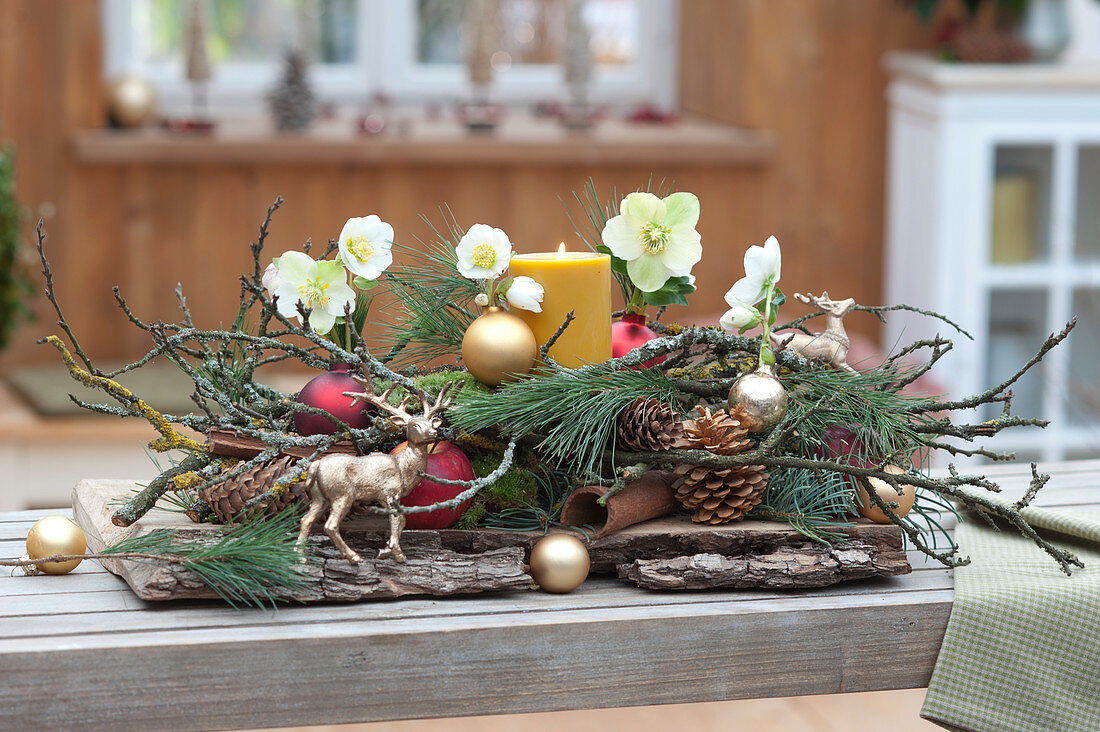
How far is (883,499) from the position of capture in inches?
32.1

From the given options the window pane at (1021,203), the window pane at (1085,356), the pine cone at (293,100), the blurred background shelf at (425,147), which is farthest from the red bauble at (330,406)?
the window pane at (1085,356)

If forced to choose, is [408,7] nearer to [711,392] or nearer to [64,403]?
[64,403]

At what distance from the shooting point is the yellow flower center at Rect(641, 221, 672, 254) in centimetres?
83

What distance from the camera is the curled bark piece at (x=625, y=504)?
755mm

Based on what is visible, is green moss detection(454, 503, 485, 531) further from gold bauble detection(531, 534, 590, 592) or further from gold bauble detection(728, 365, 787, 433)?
gold bauble detection(728, 365, 787, 433)

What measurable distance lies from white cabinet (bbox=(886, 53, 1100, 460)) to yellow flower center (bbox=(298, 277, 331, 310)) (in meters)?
1.86

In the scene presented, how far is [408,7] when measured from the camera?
2869 mm

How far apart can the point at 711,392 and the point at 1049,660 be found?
0.27 metres

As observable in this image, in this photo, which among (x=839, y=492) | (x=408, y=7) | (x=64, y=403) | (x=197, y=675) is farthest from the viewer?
(x=408, y=7)

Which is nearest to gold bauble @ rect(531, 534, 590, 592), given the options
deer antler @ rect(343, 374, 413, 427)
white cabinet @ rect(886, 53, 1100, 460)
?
deer antler @ rect(343, 374, 413, 427)

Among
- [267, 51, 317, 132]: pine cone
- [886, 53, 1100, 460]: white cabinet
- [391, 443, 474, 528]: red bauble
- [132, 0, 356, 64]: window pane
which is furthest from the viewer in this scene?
[132, 0, 356, 64]: window pane

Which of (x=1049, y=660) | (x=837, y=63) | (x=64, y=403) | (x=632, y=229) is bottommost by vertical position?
(x=64, y=403)

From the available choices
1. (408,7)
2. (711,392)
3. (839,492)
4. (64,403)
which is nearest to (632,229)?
(711,392)

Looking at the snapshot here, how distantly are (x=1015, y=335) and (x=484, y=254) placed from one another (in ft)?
6.80
